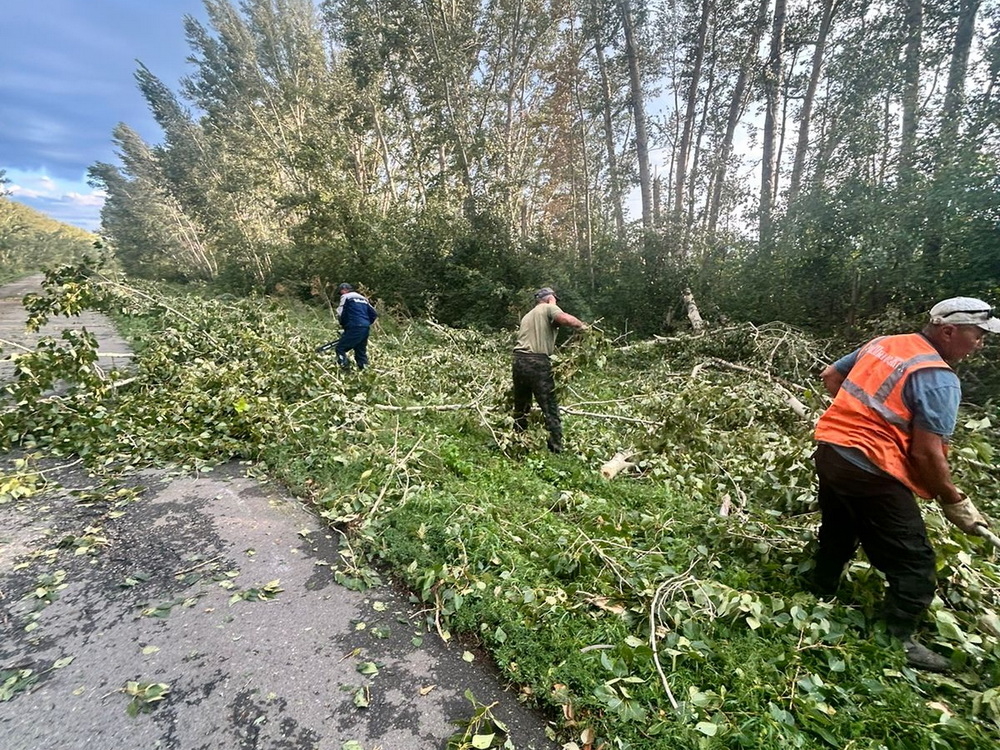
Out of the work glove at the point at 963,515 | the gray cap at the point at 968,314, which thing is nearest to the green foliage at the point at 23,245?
the gray cap at the point at 968,314

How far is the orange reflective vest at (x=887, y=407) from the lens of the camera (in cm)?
194

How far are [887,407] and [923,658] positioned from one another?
118cm

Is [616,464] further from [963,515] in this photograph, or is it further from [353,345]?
[353,345]

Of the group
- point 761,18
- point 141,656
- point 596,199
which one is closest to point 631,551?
point 141,656

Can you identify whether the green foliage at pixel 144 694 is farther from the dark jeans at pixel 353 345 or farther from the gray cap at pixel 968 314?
the dark jeans at pixel 353 345

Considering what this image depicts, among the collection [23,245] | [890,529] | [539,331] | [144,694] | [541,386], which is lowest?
[144,694]

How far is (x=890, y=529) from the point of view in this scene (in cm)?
201

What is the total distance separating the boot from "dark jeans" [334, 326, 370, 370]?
627 cm

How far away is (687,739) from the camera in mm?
1716

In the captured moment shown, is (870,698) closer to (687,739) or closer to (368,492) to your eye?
(687,739)

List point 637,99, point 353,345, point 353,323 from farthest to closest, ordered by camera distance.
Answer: point 637,99 → point 353,345 → point 353,323

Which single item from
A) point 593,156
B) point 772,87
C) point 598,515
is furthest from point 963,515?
point 593,156

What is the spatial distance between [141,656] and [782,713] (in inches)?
116

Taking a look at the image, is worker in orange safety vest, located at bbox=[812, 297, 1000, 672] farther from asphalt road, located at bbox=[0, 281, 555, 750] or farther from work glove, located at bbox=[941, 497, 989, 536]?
asphalt road, located at bbox=[0, 281, 555, 750]
